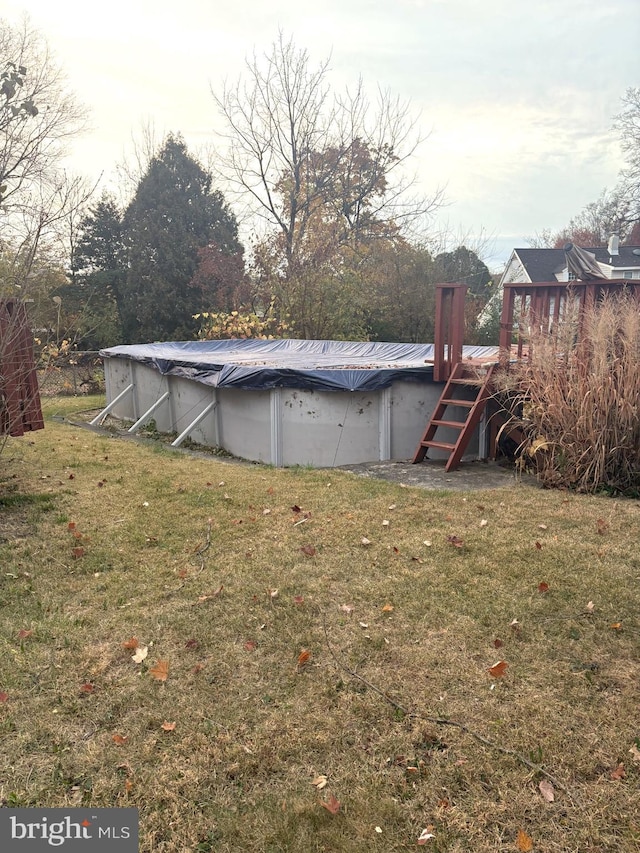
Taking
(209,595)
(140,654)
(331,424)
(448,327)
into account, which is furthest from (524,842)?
(448,327)

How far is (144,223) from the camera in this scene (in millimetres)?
19594

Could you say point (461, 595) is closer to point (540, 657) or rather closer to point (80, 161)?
→ point (540, 657)

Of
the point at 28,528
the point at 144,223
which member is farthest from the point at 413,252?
the point at 28,528

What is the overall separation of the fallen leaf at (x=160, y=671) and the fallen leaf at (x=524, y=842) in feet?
5.01

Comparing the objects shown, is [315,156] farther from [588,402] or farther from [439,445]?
[588,402]

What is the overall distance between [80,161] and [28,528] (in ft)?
49.9

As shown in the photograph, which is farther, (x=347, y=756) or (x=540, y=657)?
(x=540, y=657)

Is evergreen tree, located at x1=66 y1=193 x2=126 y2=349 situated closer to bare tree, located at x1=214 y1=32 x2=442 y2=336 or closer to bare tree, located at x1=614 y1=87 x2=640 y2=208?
bare tree, located at x1=214 y1=32 x2=442 y2=336

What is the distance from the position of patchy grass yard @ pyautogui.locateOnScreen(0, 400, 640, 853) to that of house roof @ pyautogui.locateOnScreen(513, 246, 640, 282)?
23452mm

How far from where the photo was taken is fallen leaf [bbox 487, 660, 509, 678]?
258 centimetres

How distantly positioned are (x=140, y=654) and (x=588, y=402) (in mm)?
4445

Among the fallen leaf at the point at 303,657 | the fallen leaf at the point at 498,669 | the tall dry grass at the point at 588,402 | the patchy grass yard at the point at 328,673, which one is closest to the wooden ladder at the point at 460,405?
the tall dry grass at the point at 588,402

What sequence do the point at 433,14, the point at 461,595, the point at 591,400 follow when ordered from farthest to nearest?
the point at 433,14 → the point at 591,400 → the point at 461,595

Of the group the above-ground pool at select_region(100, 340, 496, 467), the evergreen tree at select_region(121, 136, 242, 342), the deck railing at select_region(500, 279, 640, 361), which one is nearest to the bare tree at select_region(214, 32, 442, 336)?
the evergreen tree at select_region(121, 136, 242, 342)
